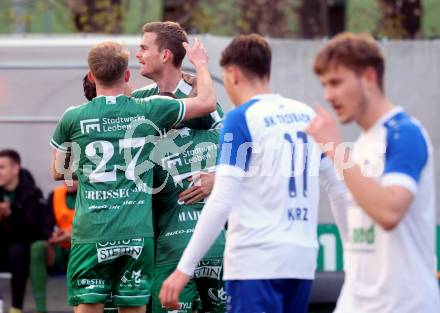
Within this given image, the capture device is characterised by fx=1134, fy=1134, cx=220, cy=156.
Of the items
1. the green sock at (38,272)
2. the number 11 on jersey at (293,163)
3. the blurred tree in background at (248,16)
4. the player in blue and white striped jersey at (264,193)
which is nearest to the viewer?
the player in blue and white striped jersey at (264,193)

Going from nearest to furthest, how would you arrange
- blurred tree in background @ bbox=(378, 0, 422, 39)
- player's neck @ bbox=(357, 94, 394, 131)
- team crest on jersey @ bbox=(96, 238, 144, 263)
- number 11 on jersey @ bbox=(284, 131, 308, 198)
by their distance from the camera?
1. player's neck @ bbox=(357, 94, 394, 131)
2. number 11 on jersey @ bbox=(284, 131, 308, 198)
3. team crest on jersey @ bbox=(96, 238, 144, 263)
4. blurred tree in background @ bbox=(378, 0, 422, 39)

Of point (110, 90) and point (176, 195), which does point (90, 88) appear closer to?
point (110, 90)

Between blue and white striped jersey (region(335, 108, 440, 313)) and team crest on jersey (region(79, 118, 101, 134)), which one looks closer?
blue and white striped jersey (region(335, 108, 440, 313))

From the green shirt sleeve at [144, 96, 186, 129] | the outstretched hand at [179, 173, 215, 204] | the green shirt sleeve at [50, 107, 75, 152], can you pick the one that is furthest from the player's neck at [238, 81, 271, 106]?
the outstretched hand at [179, 173, 215, 204]

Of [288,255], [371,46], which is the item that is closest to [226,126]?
[288,255]

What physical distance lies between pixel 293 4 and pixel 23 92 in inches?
311

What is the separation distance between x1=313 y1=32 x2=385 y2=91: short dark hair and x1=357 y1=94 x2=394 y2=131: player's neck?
53mm

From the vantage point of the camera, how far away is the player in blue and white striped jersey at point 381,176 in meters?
4.07

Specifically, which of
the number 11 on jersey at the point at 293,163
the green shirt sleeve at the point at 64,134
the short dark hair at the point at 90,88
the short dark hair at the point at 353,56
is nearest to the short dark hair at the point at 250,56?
the number 11 on jersey at the point at 293,163

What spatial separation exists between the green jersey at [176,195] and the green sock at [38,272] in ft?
13.5

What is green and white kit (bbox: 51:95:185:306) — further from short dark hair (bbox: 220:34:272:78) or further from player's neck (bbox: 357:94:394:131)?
player's neck (bbox: 357:94:394:131)

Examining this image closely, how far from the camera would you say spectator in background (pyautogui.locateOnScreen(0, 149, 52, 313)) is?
11.2m

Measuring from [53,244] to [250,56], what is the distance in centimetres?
654

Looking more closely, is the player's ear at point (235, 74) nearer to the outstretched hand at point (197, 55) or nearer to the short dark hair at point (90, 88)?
the outstretched hand at point (197, 55)
